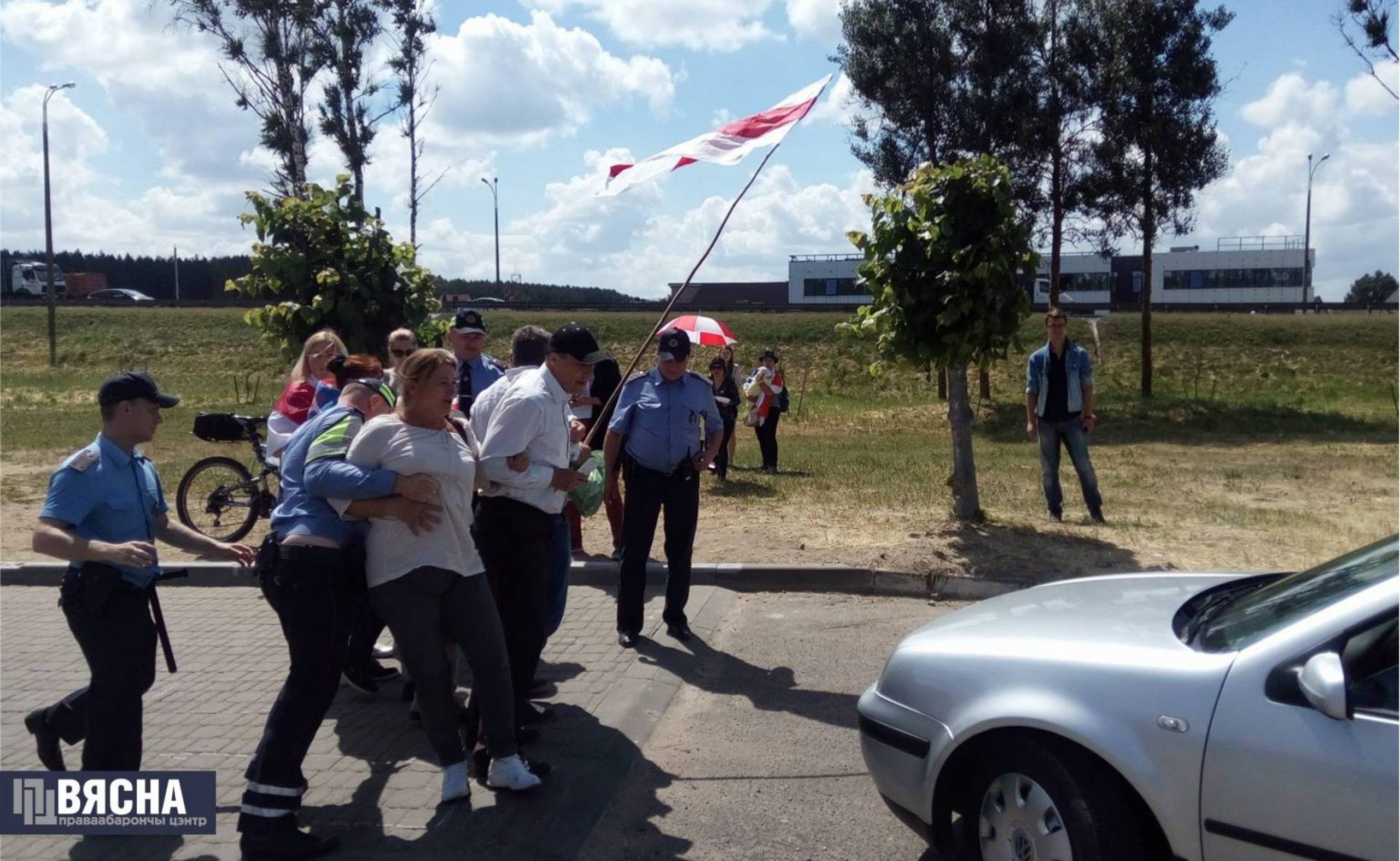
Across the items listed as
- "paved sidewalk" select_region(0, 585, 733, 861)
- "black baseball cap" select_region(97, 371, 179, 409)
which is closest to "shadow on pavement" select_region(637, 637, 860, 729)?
"paved sidewalk" select_region(0, 585, 733, 861)

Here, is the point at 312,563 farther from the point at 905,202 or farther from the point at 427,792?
the point at 905,202

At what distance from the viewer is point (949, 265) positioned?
9523 mm

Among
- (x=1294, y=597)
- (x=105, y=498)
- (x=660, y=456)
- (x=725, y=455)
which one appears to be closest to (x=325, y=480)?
(x=105, y=498)

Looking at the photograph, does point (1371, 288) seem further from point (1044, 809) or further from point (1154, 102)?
point (1044, 809)

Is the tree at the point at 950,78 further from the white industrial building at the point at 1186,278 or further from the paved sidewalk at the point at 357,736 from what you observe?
the white industrial building at the point at 1186,278

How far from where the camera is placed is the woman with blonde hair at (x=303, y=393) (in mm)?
6355

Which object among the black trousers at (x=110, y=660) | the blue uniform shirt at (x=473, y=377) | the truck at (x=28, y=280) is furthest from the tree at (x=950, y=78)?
the truck at (x=28, y=280)

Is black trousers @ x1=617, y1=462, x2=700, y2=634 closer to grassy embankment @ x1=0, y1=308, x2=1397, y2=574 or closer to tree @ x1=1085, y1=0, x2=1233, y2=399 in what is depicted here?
grassy embankment @ x1=0, y1=308, x2=1397, y2=574

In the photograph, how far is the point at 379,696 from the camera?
20.1 ft

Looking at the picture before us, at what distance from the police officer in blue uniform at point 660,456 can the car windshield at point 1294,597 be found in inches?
139

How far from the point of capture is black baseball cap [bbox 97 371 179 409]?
4324 mm

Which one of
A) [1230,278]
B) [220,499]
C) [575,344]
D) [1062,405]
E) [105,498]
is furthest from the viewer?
[1230,278]

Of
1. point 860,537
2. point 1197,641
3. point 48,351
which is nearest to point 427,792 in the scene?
point 1197,641

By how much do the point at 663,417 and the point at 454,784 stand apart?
A: 2.79m
